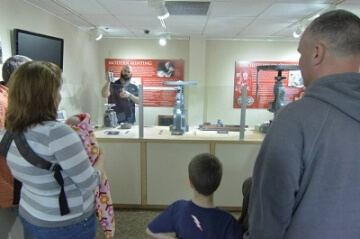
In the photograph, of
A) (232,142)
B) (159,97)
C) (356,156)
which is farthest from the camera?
(159,97)

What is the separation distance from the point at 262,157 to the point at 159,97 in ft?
7.59

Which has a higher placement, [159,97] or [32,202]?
[159,97]

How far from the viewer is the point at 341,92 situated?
669 mm

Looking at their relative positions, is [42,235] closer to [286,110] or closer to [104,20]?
[286,110]

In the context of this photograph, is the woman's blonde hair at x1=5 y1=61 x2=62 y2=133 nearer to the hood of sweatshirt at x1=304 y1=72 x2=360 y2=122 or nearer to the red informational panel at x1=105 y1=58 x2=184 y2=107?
A: the hood of sweatshirt at x1=304 y1=72 x2=360 y2=122

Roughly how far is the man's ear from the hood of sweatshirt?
2.2 inches

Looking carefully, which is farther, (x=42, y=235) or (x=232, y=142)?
(x=232, y=142)

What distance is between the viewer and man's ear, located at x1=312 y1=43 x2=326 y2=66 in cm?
71

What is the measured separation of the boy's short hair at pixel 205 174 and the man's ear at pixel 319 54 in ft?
2.38

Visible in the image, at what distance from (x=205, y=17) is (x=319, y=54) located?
3.03 m

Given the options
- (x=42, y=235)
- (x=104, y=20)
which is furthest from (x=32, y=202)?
(x=104, y=20)

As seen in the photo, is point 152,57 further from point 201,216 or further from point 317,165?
point 317,165

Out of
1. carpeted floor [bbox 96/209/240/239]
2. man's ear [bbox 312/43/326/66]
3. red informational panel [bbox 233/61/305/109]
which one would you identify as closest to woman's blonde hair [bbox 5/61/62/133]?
man's ear [bbox 312/43/326/66]

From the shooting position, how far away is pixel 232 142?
2.69m
